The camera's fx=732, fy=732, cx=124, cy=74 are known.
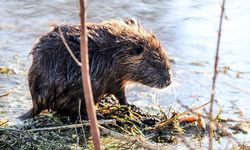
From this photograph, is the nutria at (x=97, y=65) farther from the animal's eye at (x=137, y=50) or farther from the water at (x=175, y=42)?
the water at (x=175, y=42)

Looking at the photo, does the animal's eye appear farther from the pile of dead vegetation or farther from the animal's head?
the pile of dead vegetation

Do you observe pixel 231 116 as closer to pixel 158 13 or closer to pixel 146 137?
pixel 146 137

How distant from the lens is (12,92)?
4.76m

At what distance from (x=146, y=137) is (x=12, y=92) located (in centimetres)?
111

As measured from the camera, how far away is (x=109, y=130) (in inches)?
146

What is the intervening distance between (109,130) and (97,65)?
0.60 metres

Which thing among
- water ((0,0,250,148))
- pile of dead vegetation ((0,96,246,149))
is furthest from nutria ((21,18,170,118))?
water ((0,0,250,148))

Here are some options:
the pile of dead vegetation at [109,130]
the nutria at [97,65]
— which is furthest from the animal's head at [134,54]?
the pile of dead vegetation at [109,130]

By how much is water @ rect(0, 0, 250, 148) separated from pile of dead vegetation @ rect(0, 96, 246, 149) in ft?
1.01

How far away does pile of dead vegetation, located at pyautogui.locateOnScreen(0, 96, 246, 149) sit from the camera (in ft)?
12.6

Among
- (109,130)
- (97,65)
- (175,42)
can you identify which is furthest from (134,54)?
(175,42)

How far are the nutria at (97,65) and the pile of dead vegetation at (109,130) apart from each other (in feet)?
0.33

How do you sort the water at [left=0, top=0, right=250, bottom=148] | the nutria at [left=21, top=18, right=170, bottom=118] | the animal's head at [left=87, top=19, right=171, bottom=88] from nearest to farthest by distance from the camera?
1. the nutria at [left=21, top=18, right=170, bottom=118]
2. the animal's head at [left=87, top=19, right=171, bottom=88]
3. the water at [left=0, top=0, right=250, bottom=148]

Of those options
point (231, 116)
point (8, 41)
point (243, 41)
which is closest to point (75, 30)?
point (231, 116)
